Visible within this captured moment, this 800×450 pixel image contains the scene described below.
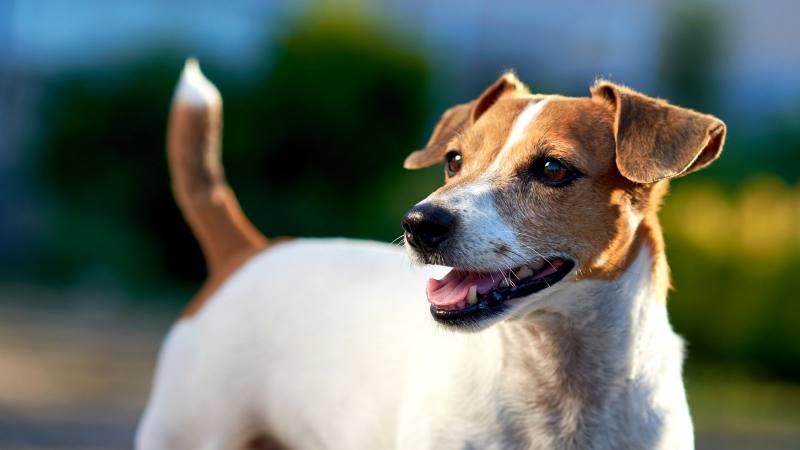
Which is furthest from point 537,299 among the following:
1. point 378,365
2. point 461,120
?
point 461,120

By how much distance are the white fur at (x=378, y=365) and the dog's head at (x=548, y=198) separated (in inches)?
3.5

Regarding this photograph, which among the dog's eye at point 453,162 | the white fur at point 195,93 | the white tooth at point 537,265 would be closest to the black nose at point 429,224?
the white tooth at point 537,265

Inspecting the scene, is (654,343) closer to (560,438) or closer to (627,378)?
(627,378)

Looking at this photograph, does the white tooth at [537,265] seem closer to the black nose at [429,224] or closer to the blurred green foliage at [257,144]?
the black nose at [429,224]

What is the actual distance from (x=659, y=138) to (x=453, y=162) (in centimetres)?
59

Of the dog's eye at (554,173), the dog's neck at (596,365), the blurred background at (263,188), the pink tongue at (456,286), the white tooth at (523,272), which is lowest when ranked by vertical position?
the blurred background at (263,188)

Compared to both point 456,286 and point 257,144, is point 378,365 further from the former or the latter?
point 257,144

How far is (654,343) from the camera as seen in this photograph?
2.83 metres

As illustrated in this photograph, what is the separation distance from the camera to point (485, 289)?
2699mm

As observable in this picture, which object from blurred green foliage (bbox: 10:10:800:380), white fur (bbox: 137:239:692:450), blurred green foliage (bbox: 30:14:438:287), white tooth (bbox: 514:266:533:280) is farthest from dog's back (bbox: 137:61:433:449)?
blurred green foliage (bbox: 30:14:438:287)

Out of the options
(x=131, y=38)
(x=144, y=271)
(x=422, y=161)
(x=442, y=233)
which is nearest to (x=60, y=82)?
(x=131, y=38)

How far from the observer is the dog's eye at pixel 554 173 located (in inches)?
111

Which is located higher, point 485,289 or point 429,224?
point 429,224

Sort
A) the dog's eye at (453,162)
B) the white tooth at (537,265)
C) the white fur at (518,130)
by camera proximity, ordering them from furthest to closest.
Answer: the dog's eye at (453,162) → the white fur at (518,130) → the white tooth at (537,265)
